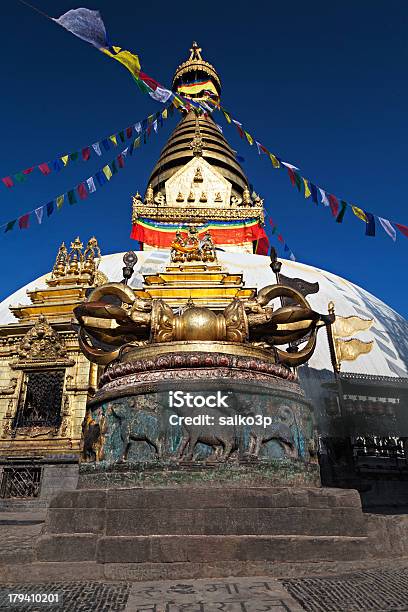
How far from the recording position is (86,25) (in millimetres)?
8773

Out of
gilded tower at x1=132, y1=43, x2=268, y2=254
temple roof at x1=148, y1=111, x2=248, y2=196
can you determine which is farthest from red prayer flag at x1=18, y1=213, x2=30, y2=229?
temple roof at x1=148, y1=111, x2=248, y2=196

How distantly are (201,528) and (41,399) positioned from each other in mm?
9909

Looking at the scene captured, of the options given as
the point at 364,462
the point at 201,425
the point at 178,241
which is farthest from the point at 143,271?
the point at 201,425

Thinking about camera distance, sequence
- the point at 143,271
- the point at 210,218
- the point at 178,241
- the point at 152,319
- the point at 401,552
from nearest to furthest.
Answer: the point at 401,552, the point at 152,319, the point at 178,241, the point at 143,271, the point at 210,218

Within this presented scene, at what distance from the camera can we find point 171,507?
2.95 meters

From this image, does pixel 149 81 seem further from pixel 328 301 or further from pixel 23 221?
pixel 328 301

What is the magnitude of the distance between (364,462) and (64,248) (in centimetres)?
1185

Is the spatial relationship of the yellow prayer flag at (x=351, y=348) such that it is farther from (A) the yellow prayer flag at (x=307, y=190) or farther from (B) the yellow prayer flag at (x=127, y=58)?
(B) the yellow prayer flag at (x=127, y=58)

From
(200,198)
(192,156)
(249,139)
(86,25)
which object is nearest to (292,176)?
(249,139)

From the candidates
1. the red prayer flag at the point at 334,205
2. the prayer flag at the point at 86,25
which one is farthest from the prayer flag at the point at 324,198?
the prayer flag at the point at 86,25

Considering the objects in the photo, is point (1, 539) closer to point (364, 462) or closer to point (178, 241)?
point (364, 462)

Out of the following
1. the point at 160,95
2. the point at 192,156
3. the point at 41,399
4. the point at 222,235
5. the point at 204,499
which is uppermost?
the point at 192,156

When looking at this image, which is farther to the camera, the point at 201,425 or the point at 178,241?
the point at 178,241

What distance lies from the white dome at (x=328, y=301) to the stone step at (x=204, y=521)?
11.9 m
